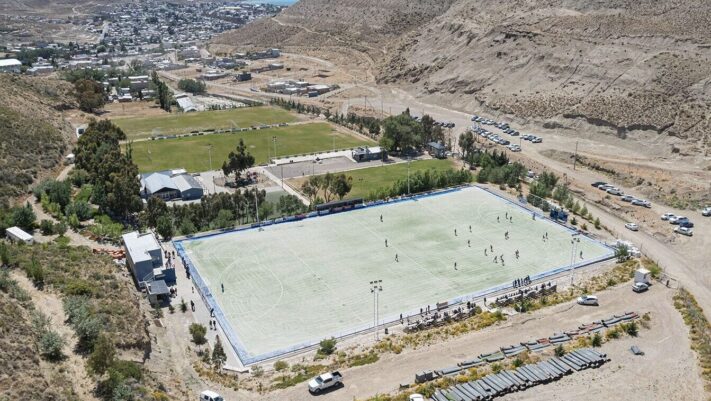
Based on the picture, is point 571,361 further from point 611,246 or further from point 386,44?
point 386,44

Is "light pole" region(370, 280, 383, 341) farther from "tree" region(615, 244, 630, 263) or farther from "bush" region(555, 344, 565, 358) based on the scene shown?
"tree" region(615, 244, 630, 263)

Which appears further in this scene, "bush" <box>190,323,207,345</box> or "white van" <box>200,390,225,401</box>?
"bush" <box>190,323,207,345</box>

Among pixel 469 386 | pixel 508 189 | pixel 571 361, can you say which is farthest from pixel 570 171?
pixel 469 386

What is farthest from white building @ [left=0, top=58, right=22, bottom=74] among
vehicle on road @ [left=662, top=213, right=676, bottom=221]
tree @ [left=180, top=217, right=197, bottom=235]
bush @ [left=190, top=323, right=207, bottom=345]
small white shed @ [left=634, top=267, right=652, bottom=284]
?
small white shed @ [left=634, top=267, right=652, bottom=284]

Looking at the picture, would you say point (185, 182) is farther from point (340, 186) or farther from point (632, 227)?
point (632, 227)

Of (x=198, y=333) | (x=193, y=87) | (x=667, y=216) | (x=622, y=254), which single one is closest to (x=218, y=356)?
(x=198, y=333)

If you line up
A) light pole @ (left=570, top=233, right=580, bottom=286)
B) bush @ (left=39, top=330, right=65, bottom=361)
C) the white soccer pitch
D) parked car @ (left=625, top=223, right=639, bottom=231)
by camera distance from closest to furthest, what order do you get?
bush @ (left=39, top=330, right=65, bottom=361) → the white soccer pitch → light pole @ (left=570, top=233, right=580, bottom=286) → parked car @ (left=625, top=223, right=639, bottom=231)
